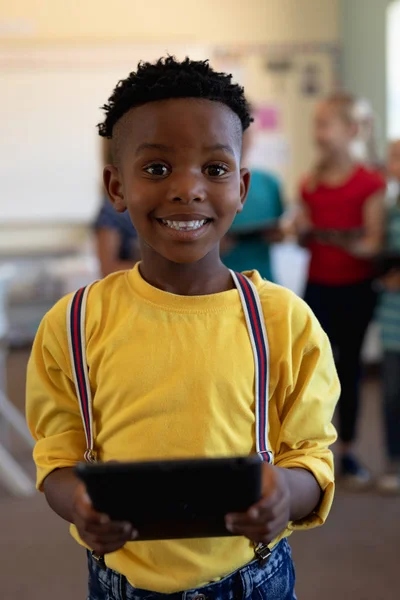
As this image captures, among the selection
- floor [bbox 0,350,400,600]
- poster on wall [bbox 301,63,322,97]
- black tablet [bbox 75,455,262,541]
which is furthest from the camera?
poster on wall [bbox 301,63,322,97]

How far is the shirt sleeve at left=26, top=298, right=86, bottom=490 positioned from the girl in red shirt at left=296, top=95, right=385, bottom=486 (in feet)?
6.27

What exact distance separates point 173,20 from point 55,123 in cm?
106

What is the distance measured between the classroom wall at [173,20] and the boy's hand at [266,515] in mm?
4817

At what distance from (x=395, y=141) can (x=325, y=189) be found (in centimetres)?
30

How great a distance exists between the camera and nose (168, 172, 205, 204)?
2.63 ft

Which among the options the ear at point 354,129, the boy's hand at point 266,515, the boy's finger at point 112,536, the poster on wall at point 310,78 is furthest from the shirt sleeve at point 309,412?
the poster on wall at point 310,78

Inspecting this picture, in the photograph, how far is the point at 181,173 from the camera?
2.65ft

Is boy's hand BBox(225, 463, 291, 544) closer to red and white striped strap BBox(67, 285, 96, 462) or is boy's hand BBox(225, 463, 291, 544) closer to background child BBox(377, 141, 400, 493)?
red and white striped strap BBox(67, 285, 96, 462)

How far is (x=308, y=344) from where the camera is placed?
34.0 inches

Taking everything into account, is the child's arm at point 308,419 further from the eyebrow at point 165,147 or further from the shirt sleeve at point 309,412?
the eyebrow at point 165,147

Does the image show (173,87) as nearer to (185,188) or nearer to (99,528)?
(185,188)

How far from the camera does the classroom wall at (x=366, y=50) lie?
487 cm

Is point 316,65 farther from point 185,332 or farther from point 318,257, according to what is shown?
point 185,332

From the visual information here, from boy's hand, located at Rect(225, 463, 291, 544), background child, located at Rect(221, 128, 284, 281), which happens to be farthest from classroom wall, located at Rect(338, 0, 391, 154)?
boy's hand, located at Rect(225, 463, 291, 544)
